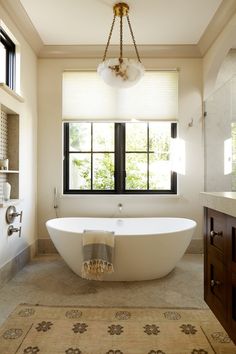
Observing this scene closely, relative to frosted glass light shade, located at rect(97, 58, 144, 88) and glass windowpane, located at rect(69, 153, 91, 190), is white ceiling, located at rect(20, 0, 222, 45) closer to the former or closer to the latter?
frosted glass light shade, located at rect(97, 58, 144, 88)

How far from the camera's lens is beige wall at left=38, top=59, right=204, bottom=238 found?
11.9ft

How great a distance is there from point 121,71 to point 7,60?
4.36ft

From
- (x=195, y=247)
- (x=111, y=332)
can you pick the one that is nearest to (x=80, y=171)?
(x=195, y=247)

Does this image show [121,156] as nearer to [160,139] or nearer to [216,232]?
[160,139]

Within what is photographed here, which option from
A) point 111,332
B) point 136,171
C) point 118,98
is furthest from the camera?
point 136,171

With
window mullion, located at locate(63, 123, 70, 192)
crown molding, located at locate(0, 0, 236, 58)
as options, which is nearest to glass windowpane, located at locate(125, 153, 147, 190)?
window mullion, located at locate(63, 123, 70, 192)

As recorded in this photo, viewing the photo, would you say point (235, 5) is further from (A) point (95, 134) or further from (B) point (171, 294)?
(B) point (171, 294)

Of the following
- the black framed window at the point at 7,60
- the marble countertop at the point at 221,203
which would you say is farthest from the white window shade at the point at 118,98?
the marble countertop at the point at 221,203

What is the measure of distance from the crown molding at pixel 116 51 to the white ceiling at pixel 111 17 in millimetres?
65

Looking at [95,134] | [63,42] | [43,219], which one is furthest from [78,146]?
[63,42]

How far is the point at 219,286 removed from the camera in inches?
52.6

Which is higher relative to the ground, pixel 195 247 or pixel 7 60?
pixel 7 60

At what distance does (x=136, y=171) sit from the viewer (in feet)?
12.3

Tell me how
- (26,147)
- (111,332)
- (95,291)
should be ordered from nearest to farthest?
(111,332)
(95,291)
(26,147)
